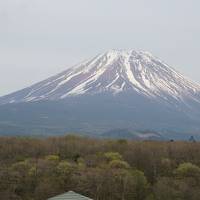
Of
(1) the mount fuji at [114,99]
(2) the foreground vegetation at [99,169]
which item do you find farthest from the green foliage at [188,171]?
(1) the mount fuji at [114,99]

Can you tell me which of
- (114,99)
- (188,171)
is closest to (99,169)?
(188,171)

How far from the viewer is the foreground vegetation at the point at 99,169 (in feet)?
136

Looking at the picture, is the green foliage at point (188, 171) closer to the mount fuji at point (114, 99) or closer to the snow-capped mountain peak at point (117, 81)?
the mount fuji at point (114, 99)

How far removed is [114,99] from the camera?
571ft

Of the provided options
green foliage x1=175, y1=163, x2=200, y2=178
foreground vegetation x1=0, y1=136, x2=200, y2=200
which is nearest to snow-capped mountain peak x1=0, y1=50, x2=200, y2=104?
foreground vegetation x1=0, y1=136, x2=200, y2=200

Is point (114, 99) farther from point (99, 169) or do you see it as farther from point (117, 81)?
point (99, 169)

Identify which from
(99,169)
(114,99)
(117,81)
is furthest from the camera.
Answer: (117,81)

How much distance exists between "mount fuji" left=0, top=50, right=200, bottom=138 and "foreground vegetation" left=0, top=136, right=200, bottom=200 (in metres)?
90.5

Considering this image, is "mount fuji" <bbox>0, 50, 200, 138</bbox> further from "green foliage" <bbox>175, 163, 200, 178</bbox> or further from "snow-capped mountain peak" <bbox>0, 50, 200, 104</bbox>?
"green foliage" <bbox>175, 163, 200, 178</bbox>

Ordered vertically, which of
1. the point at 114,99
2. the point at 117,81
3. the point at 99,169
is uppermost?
the point at 117,81

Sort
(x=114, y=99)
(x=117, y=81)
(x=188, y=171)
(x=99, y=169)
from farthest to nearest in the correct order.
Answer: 1. (x=117, y=81)
2. (x=114, y=99)
3. (x=188, y=171)
4. (x=99, y=169)

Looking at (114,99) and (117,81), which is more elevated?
(117,81)

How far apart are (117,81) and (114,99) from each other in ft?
22.5

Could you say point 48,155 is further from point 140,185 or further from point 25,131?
point 25,131
